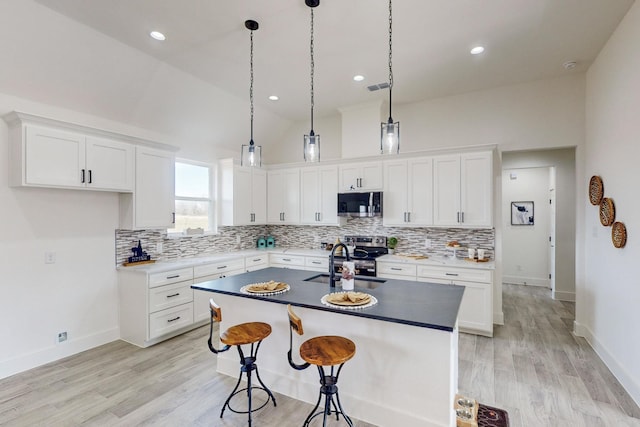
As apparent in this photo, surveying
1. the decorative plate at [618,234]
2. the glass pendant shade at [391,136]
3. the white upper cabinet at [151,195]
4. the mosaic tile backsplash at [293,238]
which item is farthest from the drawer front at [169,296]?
the decorative plate at [618,234]

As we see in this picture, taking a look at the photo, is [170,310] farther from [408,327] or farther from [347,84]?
[347,84]

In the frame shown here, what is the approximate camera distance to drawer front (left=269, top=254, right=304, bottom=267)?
17.2 ft

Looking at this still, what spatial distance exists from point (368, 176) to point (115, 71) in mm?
3468

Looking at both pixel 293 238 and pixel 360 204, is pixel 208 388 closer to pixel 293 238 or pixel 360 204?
pixel 360 204

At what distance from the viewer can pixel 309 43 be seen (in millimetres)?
3186

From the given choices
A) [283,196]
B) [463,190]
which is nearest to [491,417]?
[463,190]

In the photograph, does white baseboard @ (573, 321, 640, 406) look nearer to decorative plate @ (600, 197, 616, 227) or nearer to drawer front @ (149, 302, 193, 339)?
decorative plate @ (600, 197, 616, 227)

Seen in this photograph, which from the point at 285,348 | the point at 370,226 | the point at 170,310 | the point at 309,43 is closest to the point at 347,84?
the point at 309,43

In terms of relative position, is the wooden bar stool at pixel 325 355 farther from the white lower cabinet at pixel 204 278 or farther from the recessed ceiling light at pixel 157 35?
the recessed ceiling light at pixel 157 35

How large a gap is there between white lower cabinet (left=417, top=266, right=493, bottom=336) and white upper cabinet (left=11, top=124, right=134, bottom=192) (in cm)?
417

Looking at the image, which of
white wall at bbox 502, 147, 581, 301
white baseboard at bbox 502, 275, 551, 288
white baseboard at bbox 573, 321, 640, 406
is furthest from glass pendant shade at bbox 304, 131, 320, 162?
white baseboard at bbox 502, 275, 551, 288

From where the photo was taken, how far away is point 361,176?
4934 millimetres

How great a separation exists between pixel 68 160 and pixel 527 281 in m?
8.14

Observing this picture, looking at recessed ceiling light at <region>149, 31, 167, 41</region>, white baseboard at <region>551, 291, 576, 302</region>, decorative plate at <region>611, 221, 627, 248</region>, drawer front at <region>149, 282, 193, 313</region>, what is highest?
recessed ceiling light at <region>149, 31, 167, 41</region>
